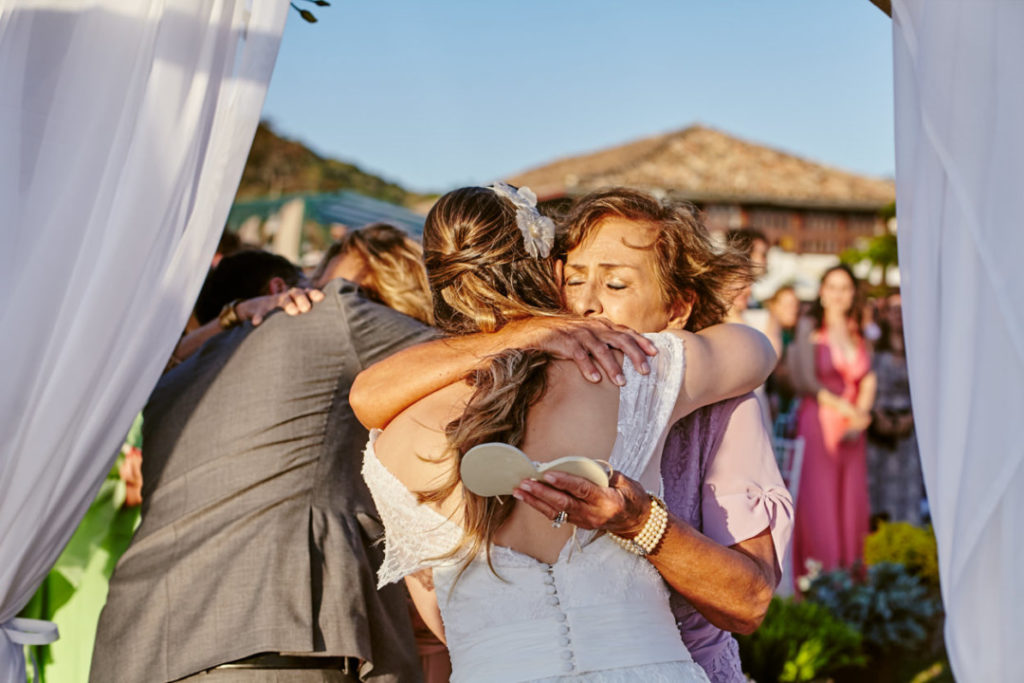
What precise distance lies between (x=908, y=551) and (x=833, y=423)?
158 cm

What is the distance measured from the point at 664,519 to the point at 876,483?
738 centimetres

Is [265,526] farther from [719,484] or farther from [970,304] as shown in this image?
[970,304]

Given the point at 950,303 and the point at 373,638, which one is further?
the point at 373,638

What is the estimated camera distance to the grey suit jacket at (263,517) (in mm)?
2682

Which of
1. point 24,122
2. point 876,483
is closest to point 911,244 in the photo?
point 24,122

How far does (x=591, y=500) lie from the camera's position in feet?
6.18

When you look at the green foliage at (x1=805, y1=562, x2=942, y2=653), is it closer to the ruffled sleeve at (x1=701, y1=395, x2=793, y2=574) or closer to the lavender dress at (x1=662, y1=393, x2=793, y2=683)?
the lavender dress at (x1=662, y1=393, x2=793, y2=683)

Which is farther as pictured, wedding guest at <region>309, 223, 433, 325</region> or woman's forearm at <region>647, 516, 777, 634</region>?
wedding guest at <region>309, 223, 433, 325</region>

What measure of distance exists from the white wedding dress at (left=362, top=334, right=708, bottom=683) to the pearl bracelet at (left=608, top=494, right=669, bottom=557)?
59 mm

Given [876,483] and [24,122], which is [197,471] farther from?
[876,483]

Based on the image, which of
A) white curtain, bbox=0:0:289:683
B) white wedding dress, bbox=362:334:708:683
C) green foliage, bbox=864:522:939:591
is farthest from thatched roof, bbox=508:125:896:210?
white wedding dress, bbox=362:334:708:683

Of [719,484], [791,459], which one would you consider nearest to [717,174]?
[791,459]

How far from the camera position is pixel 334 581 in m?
2.74

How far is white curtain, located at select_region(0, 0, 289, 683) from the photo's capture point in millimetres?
2316
